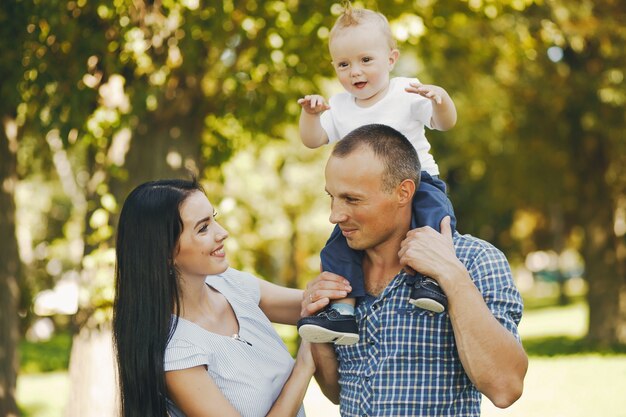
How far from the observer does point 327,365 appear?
11.4 feet

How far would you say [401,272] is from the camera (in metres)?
3.27

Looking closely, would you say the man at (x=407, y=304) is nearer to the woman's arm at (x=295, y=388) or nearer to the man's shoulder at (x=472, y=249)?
the man's shoulder at (x=472, y=249)

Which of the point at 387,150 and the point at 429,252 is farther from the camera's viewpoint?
the point at 387,150

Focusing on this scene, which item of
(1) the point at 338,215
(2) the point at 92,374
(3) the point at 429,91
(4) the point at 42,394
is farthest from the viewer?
(4) the point at 42,394

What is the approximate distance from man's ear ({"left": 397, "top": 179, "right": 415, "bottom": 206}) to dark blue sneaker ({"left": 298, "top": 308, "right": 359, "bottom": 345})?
484 millimetres

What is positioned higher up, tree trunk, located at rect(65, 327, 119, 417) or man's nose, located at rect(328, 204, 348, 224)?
man's nose, located at rect(328, 204, 348, 224)

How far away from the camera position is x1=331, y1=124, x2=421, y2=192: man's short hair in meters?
3.21

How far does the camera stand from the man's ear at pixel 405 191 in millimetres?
3246

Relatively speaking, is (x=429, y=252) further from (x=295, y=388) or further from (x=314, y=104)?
(x=314, y=104)

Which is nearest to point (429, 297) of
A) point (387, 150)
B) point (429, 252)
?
point (429, 252)

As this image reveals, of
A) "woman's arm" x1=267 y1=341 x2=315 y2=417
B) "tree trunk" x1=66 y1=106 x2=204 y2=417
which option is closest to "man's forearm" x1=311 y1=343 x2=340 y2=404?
"woman's arm" x1=267 y1=341 x2=315 y2=417

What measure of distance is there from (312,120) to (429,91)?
610 millimetres

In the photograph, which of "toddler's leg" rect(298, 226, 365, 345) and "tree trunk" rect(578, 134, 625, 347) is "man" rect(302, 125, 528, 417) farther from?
"tree trunk" rect(578, 134, 625, 347)

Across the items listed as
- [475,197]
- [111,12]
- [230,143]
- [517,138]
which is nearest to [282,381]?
[111,12]
